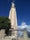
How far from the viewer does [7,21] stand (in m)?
31.1

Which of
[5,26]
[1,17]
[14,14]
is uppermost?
[14,14]

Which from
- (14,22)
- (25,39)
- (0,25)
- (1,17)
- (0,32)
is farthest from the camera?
(14,22)

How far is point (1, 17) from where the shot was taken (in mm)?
32312

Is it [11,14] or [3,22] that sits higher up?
[11,14]

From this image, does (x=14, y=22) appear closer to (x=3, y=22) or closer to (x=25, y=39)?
(x=3, y=22)

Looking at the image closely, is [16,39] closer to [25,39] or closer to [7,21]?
[25,39]

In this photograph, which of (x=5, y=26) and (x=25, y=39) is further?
(x=5, y=26)

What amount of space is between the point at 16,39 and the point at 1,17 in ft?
51.5

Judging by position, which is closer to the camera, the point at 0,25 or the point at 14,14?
the point at 0,25

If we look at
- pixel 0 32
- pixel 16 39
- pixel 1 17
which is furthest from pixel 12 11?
pixel 16 39

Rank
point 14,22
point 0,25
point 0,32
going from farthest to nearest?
1. point 14,22
2. point 0,25
3. point 0,32

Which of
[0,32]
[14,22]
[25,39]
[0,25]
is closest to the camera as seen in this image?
[25,39]

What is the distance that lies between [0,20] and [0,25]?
1.62m

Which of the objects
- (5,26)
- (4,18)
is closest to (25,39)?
(5,26)
